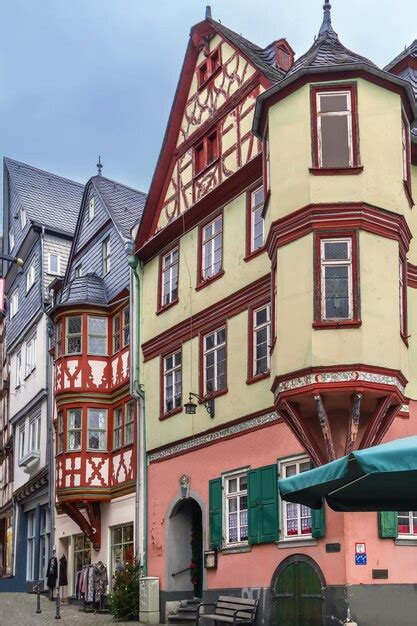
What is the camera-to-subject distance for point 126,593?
81.7ft

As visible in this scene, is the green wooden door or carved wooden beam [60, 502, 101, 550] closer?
the green wooden door

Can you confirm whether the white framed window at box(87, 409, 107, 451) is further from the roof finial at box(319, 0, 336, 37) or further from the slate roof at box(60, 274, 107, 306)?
the roof finial at box(319, 0, 336, 37)

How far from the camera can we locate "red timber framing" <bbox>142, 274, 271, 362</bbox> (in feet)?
72.1

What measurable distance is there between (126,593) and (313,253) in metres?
11.1

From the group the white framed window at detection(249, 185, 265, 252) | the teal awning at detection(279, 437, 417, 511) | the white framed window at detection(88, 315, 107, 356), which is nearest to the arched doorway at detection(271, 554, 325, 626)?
the white framed window at detection(249, 185, 265, 252)

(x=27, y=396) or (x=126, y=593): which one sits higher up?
(x=27, y=396)

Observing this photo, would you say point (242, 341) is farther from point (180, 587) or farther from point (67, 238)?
point (67, 238)

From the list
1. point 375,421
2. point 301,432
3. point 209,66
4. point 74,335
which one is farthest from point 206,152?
point 375,421

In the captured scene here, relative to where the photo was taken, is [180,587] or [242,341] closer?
[242,341]

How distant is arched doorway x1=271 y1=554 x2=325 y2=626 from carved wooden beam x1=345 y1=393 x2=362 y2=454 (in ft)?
8.17

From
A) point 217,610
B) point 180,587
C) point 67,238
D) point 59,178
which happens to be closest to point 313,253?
point 217,610

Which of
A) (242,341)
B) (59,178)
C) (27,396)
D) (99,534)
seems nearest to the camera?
(242,341)

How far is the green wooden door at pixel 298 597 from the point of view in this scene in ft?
60.6

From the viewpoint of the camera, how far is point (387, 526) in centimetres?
1822
